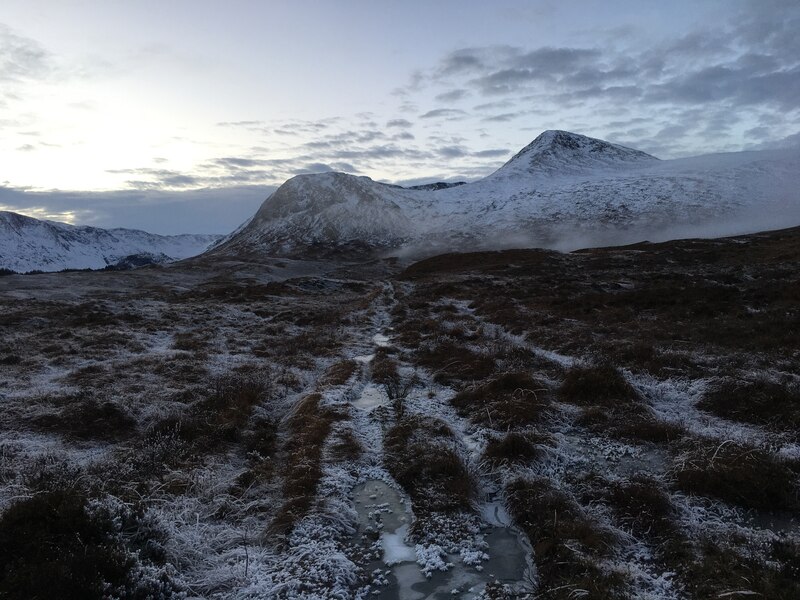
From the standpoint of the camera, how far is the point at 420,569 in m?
7.56

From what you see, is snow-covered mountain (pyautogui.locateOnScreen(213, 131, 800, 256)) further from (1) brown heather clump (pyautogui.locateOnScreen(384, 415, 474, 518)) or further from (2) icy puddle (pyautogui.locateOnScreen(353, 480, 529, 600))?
(2) icy puddle (pyautogui.locateOnScreen(353, 480, 529, 600))

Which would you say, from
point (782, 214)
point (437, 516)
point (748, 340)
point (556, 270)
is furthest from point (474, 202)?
point (437, 516)

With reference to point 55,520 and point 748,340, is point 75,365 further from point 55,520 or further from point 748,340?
point 748,340

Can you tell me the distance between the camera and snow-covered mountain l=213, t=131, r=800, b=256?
135 meters

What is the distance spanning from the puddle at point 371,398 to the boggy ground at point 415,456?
0.15 metres

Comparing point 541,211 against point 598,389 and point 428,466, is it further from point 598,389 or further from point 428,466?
point 428,466

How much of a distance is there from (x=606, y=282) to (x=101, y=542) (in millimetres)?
43883

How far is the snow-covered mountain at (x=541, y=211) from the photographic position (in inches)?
5334

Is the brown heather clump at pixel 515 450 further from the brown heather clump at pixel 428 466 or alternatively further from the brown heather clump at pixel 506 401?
the brown heather clump at pixel 506 401

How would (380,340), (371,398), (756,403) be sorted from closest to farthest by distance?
1. (756,403)
2. (371,398)
3. (380,340)

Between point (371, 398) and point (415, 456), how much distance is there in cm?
519

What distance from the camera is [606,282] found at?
43.2 metres

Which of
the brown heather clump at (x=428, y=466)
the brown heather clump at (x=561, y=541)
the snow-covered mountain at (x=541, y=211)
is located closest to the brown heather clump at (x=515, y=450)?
the brown heather clump at (x=428, y=466)

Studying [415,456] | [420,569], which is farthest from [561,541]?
[415,456]
